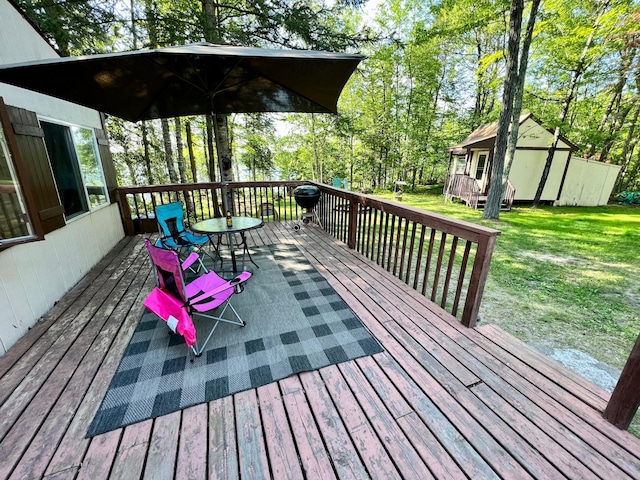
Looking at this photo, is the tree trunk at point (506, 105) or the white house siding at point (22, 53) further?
the tree trunk at point (506, 105)

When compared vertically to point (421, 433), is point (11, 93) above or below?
above

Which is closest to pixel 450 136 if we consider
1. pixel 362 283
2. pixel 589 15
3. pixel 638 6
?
pixel 589 15

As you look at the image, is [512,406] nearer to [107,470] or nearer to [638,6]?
[107,470]

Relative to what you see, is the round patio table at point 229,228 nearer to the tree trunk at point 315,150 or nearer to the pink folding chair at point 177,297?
the pink folding chair at point 177,297

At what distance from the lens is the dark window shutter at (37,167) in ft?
8.37

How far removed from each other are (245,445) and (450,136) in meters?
19.2

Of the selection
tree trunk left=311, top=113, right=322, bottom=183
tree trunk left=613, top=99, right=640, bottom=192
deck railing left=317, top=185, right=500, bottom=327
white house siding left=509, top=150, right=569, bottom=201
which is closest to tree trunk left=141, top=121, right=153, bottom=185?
deck railing left=317, top=185, right=500, bottom=327

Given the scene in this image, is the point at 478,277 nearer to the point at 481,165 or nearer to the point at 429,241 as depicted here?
the point at 429,241

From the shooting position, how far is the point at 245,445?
4.49 ft

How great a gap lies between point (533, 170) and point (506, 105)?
619 centimetres

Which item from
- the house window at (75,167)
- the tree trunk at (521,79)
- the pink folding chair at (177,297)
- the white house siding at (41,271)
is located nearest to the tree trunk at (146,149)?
the house window at (75,167)

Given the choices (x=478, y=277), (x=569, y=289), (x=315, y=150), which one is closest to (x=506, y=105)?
(x=569, y=289)

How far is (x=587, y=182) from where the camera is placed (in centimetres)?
1216

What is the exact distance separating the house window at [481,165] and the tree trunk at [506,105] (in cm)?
492
